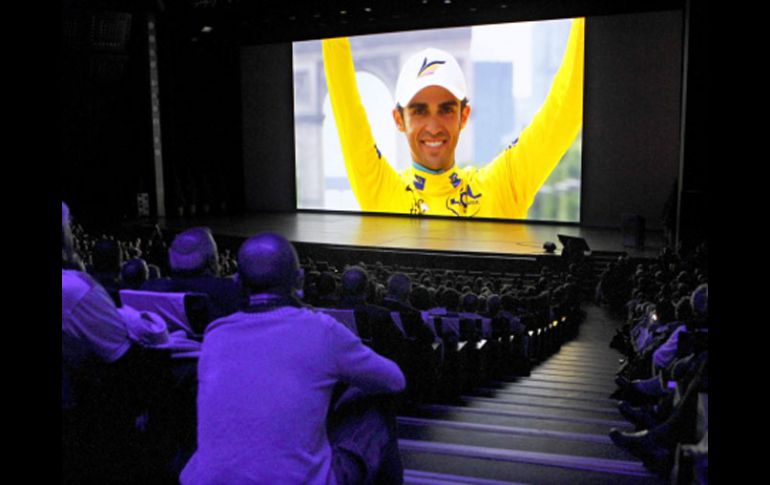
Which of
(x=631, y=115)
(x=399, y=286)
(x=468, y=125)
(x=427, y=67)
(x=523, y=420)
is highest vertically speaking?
(x=427, y=67)

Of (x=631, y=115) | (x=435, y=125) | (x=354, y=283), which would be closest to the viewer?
(x=354, y=283)

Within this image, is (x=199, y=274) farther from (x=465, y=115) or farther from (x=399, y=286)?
(x=465, y=115)

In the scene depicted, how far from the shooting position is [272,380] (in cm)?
168

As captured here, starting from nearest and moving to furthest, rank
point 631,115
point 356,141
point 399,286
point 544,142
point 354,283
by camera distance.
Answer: point 354,283
point 399,286
point 631,115
point 544,142
point 356,141

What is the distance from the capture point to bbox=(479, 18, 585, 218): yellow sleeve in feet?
45.0

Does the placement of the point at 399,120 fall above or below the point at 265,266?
above

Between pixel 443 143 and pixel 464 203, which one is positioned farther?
pixel 464 203

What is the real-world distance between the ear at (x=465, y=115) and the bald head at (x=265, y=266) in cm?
1294

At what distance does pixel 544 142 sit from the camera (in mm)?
13969

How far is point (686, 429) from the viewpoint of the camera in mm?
2547

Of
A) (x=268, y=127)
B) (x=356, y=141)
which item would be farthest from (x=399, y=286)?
(x=268, y=127)

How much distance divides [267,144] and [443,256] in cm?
778

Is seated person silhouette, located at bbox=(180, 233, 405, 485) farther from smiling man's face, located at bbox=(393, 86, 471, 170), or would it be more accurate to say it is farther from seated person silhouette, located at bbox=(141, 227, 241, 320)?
smiling man's face, located at bbox=(393, 86, 471, 170)

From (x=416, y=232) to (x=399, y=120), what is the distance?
2888mm
